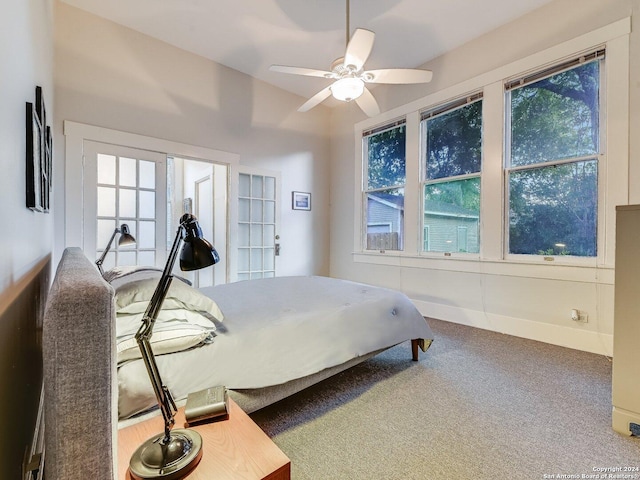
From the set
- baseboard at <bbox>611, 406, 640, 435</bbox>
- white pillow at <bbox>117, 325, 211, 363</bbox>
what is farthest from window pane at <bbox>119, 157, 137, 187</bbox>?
baseboard at <bbox>611, 406, 640, 435</bbox>

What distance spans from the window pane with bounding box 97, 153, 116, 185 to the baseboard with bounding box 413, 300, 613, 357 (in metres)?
3.92

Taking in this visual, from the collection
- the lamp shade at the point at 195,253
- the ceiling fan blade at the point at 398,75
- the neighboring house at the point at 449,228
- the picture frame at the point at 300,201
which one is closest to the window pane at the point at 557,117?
the neighboring house at the point at 449,228

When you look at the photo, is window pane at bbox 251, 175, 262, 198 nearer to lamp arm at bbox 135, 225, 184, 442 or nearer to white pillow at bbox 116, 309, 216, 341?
white pillow at bbox 116, 309, 216, 341

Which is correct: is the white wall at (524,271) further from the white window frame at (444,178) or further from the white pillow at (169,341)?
the white pillow at (169,341)

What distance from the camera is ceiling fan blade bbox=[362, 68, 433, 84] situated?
8.00ft

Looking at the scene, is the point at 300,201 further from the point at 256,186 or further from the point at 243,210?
the point at 243,210

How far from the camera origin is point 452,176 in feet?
12.0

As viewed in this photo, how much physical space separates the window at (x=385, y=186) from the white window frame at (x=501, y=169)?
13 cm

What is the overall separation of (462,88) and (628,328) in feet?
9.74

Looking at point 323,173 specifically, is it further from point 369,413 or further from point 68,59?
point 369,413

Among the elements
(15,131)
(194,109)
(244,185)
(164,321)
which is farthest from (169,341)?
(194,109)

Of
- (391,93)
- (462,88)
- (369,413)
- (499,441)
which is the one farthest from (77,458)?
(391,93)

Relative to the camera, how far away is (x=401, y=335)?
2.24 metres

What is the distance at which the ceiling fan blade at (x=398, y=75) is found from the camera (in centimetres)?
244
